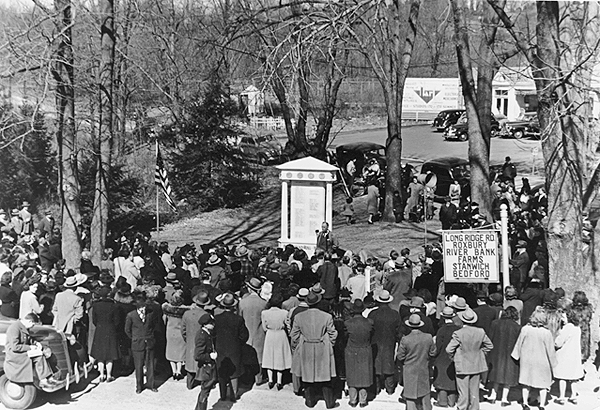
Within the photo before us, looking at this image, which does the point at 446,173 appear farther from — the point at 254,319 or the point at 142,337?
the point at 142,337

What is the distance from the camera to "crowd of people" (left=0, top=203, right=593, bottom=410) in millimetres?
9445

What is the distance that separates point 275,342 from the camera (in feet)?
33.3

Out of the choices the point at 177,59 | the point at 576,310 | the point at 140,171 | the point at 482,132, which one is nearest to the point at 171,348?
the point at 576,310

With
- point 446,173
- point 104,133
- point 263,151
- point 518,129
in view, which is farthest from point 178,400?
point 518,129

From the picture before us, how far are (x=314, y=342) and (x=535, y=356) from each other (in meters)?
2.85

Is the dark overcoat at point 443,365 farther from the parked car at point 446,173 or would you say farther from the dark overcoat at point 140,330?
the parked car at point 446,173

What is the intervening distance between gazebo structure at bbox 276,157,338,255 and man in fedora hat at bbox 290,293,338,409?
7.90m

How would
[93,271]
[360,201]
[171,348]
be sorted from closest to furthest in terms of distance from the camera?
[171,348]
[93,271]
[360,201]

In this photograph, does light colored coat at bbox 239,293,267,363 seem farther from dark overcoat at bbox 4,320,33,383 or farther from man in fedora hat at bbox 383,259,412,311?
dark overcoat at bbox 4,320,33,383

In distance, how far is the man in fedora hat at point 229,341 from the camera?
9.71 meters

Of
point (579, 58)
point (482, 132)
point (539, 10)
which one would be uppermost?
point (539, 10)

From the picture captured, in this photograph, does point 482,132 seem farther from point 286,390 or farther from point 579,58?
point 286,390

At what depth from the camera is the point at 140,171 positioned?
29547 mm

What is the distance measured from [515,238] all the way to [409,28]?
9946 mm
